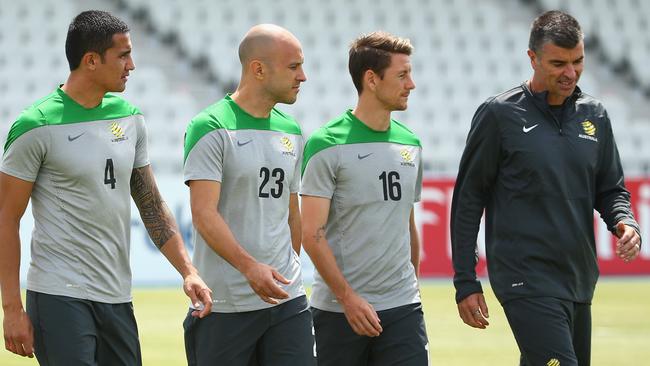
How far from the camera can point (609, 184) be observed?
6.21 meters

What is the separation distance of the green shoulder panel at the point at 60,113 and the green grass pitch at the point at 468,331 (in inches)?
198

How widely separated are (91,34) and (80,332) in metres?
1.42

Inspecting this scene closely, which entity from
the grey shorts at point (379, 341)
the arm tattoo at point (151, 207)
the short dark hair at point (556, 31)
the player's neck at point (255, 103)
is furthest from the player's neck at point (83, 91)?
the short dark hair at point (556, 31)

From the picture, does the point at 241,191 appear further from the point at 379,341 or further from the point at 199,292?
the point at 379,341

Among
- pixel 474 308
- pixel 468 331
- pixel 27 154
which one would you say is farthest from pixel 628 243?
pixel 468 331

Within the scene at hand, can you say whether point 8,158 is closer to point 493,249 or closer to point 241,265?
point 241,265

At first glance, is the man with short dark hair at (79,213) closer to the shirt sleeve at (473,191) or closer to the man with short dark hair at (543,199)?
the shirt sleeve at (473,191)

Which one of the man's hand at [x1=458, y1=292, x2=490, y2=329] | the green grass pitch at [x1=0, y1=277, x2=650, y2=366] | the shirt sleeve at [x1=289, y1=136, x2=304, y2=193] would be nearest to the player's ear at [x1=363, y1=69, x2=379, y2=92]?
the shirt sleeve at [x1=289, y1=136, x2=304, y2=193]

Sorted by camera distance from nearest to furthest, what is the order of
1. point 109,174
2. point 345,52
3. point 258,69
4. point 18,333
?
point 18,333 < point 109,174 < point 258,69 < point 345,52

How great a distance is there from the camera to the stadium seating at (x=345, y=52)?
25.1 meters

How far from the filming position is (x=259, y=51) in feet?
20.3

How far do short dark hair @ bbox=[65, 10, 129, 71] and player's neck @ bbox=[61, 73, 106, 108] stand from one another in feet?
0.25

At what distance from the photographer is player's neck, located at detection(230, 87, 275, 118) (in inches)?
242

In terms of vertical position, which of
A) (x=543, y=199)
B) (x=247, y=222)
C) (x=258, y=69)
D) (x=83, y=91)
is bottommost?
(x=247, y=222)
